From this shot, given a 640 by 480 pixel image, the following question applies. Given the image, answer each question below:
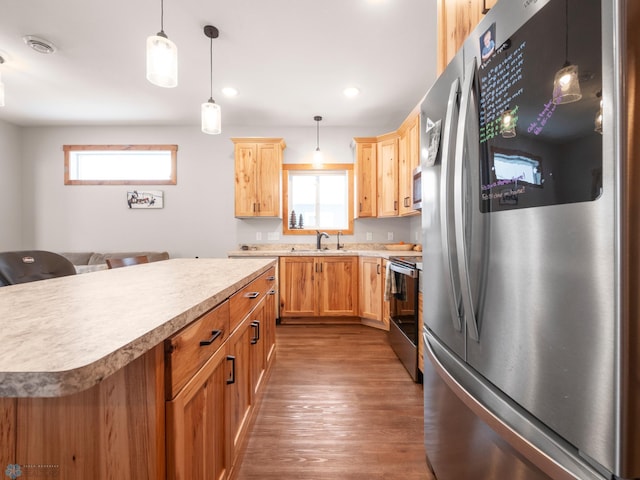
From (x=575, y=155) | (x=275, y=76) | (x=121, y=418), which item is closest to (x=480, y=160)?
(x=575, y=155)

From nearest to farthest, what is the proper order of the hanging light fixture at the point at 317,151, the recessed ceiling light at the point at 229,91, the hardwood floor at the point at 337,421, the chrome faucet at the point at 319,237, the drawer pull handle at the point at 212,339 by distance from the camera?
the drawer pull handle at the point at 212,339 < the hardwood floor at the point at 337,421 < the recessed ceiling light at the point at 229,91 < the hanging light fixture at the point at 317,151 < the chrome faucet at the point at 319,237

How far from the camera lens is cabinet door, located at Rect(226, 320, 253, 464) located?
1.11m

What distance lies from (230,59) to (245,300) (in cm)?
251

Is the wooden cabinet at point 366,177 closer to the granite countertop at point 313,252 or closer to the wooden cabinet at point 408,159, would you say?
the wooden cabinet at point 408,159

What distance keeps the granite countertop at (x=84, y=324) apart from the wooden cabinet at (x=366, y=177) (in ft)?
9.85

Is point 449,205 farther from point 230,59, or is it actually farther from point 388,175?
point 388,175

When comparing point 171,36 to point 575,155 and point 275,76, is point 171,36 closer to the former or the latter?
point 275,76

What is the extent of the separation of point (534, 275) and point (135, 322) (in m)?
0.90

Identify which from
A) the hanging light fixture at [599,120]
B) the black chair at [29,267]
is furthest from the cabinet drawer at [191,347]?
the black chair at [29,267]

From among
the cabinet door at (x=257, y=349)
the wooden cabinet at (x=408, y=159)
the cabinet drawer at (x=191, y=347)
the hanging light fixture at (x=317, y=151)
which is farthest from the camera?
the hanging light fixture at (x=317, y=151)

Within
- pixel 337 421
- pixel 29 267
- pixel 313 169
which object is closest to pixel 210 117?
pixel 29 267

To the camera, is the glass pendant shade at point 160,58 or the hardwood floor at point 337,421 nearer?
the hardwood floor at point 337,421

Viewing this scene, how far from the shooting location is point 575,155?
→ 55 cm

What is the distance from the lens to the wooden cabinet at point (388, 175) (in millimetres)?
3605
